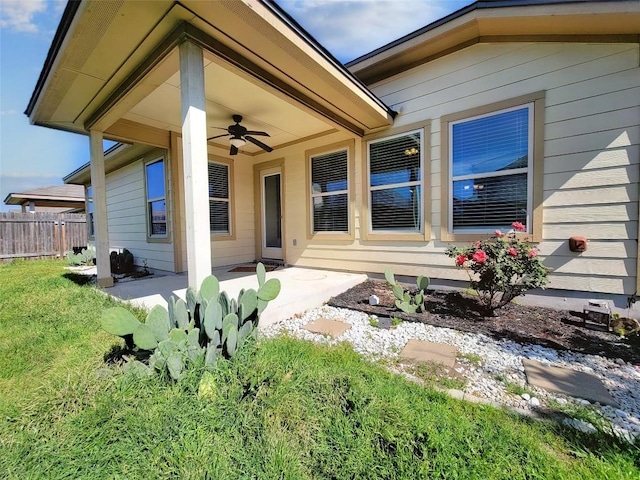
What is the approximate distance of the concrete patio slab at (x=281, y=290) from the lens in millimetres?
3387

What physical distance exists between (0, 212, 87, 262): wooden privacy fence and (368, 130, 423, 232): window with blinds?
1207cm

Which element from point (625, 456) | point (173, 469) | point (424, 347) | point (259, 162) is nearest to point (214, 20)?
point (173, 469)

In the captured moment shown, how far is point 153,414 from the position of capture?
1.47m

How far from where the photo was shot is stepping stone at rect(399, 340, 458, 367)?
2.34 meters

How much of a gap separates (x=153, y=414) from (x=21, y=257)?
12893 mm

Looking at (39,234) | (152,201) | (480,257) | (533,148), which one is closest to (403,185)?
(533,148)

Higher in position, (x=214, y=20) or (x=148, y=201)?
(x=214, y=20)

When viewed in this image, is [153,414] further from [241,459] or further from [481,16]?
[481,16]

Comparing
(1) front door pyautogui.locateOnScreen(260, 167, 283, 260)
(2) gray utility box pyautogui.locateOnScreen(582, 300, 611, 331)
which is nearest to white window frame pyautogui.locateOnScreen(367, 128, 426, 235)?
(2) gray utility box pyautogui.locateOnScreen(582, 300, 611, 331)

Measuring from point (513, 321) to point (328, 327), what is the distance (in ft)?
7.03

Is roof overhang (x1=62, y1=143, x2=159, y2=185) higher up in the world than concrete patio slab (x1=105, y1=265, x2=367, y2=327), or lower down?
higher up

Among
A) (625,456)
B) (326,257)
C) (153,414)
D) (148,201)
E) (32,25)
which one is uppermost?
(32,25)

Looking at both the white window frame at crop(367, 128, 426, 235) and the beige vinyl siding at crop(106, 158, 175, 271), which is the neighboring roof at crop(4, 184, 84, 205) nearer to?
the beige vinyl siding at crop(106, 158, 175, 271)

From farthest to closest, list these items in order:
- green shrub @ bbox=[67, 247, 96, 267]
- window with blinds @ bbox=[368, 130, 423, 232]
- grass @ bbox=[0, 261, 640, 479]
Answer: green shrub @ bbox=[67, 247, 96, 267]
window with blinds @ bbox=[368, 130, 423, 232]
grass @ bbox=[0, 261, 640, 479]
